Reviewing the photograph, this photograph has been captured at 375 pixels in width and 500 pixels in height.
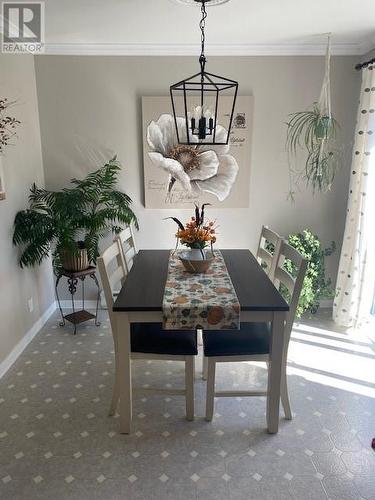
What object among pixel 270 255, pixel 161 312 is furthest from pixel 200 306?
pixel 270 255

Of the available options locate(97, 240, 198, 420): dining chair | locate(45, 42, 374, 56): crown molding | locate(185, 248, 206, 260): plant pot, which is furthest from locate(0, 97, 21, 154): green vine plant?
locate(185, 248, 206, 260): plant pot

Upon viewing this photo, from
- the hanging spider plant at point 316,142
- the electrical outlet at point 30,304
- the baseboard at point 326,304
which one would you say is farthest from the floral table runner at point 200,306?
the baseboard at point 326,304

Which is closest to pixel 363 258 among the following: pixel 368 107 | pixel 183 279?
pixel 368 107

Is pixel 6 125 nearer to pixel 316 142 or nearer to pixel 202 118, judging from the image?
pixel 202 118

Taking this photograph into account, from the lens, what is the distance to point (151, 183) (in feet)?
11.0

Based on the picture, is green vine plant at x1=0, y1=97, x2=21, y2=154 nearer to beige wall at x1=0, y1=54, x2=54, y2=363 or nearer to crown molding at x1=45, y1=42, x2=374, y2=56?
beige wall at x1=0, y1=54, x2=54, y2=363

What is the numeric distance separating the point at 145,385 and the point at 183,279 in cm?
82

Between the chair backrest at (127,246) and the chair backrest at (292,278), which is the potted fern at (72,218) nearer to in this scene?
the chair backrest at (127,246)

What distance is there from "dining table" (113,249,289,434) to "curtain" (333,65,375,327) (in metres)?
1.26

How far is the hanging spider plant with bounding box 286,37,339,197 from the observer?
305 cm

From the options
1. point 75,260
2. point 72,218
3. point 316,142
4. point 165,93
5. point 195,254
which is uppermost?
point 165,93

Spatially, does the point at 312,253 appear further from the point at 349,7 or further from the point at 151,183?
the point at 349,7

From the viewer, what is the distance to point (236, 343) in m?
2.01

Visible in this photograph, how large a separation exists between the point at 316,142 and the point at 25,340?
9.37 feet
